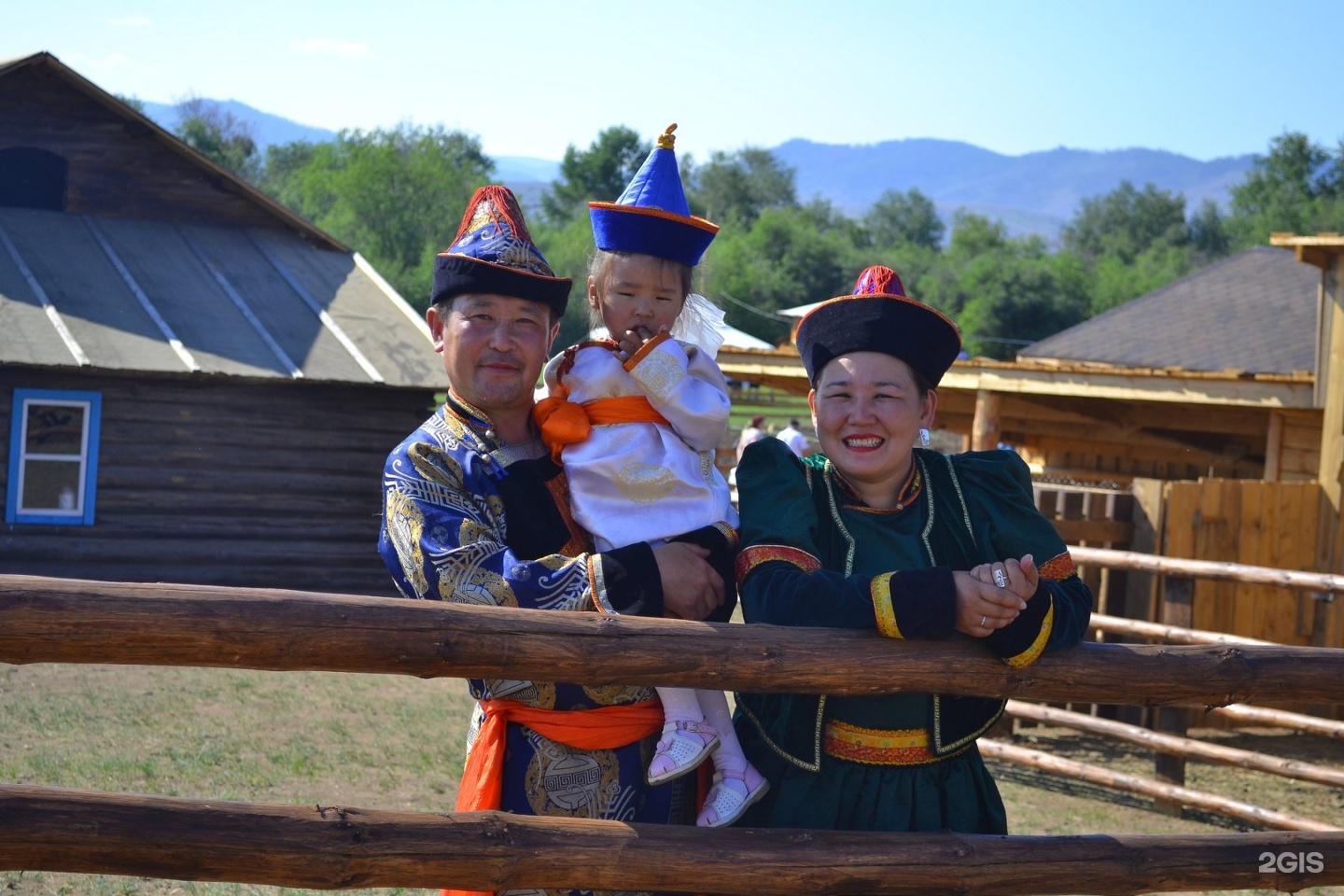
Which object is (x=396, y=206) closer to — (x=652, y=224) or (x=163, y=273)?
(x=163, y=273)

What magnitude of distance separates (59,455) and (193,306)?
2218 millimetres

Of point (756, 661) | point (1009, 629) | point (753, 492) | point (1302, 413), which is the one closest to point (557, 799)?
point (756, 661)

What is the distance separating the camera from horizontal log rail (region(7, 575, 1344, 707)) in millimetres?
2191

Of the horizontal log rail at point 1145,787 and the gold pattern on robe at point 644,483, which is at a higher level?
the gold pattern on robe at point 644,483

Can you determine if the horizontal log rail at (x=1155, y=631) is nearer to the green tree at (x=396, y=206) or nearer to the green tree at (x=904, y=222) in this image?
the green tree at (x=396, y=206)

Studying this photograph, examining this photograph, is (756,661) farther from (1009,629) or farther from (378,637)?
(378,637)

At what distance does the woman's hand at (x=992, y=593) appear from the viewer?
2.39m

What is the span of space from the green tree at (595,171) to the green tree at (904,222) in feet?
88.2

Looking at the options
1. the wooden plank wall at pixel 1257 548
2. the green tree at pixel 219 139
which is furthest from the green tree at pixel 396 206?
the wooden plank wall at pixel 1257 548

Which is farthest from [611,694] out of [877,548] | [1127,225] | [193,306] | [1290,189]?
[1127,225]

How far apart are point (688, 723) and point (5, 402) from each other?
12348 mm

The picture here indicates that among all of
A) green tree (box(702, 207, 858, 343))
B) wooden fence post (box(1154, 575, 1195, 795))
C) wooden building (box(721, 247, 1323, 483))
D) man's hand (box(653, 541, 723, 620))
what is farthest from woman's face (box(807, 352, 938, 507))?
green tree (box(702, 207, 858, 343))

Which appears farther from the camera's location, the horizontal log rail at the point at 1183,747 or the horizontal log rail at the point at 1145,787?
the horizontal log rail at the point at 1183,747

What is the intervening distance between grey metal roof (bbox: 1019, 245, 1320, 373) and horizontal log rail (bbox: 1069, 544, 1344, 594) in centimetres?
950
